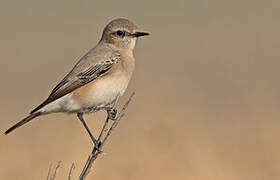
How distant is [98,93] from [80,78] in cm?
26

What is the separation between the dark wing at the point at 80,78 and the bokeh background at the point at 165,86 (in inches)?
23.6

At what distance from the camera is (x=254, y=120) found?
29.3 feet

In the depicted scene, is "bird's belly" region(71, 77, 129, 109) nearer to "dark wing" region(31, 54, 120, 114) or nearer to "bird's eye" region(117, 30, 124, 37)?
"dark wing" region(31, 54, 120, 114)

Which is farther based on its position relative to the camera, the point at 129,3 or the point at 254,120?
the point at 129,3

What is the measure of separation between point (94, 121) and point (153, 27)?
1022cm

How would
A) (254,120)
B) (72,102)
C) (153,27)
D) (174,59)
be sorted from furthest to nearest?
(153,27), (174,59), (254,120), (72,102)

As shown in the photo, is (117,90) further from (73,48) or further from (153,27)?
(153,27)

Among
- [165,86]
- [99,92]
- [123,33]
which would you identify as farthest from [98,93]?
[165,86]

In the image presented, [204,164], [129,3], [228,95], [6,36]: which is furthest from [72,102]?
[129,3]

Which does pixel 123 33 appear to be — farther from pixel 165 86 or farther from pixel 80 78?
pixel 165 86

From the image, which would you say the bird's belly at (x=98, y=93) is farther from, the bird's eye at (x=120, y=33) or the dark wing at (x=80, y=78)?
the bird's eye at (x=120, y=33)

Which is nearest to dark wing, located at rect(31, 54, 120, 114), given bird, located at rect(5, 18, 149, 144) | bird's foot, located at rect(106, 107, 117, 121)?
bird, located at rect(5, 18, 149, 144)

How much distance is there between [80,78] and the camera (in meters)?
6.84

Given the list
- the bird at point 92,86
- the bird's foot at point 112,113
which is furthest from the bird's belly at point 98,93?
the bird's foot at point 112,113
